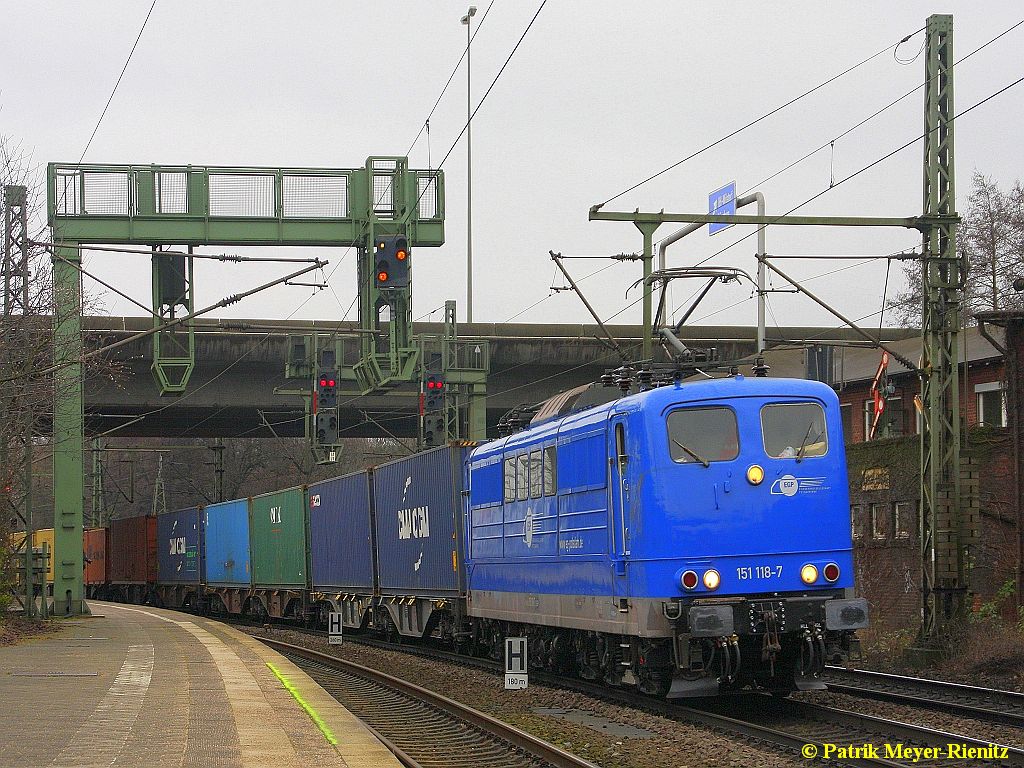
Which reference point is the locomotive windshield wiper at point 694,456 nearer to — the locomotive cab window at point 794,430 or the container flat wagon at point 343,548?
the locomotive cab window at point 794,430

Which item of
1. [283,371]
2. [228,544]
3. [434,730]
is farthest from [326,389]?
[434,730]

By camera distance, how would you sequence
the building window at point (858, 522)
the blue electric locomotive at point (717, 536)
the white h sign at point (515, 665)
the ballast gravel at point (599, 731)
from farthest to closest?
the building window at point (858, 522) < the white h sign at point (515, 665) < the blue electric locomotive at point (717, 536) < the ballast gravel at point (599, 731)

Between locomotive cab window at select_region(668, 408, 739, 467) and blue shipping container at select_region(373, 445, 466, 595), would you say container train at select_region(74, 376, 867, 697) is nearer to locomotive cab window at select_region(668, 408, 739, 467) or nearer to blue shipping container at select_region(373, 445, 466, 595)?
locomotive cab window at select_region(668, 408, 739, 467)

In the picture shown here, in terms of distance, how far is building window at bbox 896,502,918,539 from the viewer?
1118 inches

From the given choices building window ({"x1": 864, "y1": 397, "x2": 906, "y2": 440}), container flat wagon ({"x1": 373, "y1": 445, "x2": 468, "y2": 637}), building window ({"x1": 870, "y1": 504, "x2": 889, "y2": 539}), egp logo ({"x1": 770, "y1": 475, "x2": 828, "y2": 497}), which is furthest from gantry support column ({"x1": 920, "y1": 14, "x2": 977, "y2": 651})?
building window ({"x1": 864, "y1": 397, "x2": 906, "y2": 440})

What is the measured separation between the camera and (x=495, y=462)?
1883 centimetres

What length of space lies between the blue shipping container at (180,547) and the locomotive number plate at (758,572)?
32.2 metres

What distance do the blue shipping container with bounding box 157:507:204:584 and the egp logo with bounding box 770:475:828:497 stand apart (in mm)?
32096

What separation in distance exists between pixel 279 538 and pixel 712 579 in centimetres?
2282

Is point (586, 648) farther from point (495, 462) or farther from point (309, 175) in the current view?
point (309, 175)

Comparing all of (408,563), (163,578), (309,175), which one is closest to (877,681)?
(408,563)

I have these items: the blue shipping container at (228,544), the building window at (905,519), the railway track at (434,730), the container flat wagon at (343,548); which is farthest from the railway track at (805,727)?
the blue shipping container at (228,544)

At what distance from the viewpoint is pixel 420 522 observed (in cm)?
2339

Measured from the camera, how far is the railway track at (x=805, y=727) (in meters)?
10.7
